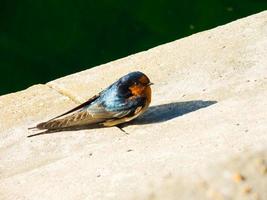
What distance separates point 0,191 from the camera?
4.78 metres

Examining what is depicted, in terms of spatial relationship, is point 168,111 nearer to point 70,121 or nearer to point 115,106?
point 115,106

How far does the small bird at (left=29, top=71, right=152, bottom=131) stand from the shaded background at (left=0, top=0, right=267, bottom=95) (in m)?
3.39

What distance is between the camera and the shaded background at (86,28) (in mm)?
8906

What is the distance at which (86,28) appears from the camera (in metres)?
9.26

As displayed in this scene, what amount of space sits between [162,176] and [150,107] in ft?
3.60

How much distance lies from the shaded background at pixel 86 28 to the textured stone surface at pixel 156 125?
263 centimetres

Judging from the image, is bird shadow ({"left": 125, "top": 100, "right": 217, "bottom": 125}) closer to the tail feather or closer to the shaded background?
the tail feather

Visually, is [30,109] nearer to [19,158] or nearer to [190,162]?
[19,158]

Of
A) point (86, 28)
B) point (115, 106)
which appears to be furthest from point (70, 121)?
point (86, 28)

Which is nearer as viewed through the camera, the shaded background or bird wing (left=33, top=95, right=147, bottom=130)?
bird wing (left=33, top=95, right=147, bottom=130)

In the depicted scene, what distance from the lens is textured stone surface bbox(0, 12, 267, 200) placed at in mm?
4605

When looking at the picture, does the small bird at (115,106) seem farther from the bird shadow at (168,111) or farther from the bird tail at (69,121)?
the bird shadow at (168,111)

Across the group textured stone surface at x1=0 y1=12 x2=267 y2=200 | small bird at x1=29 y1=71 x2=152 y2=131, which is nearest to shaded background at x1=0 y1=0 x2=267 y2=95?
textured stone surface at x1=0 y1=12 x2=267 y2=200

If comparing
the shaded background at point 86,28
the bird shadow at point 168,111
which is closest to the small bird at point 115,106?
the bird shadow at point 168,111
